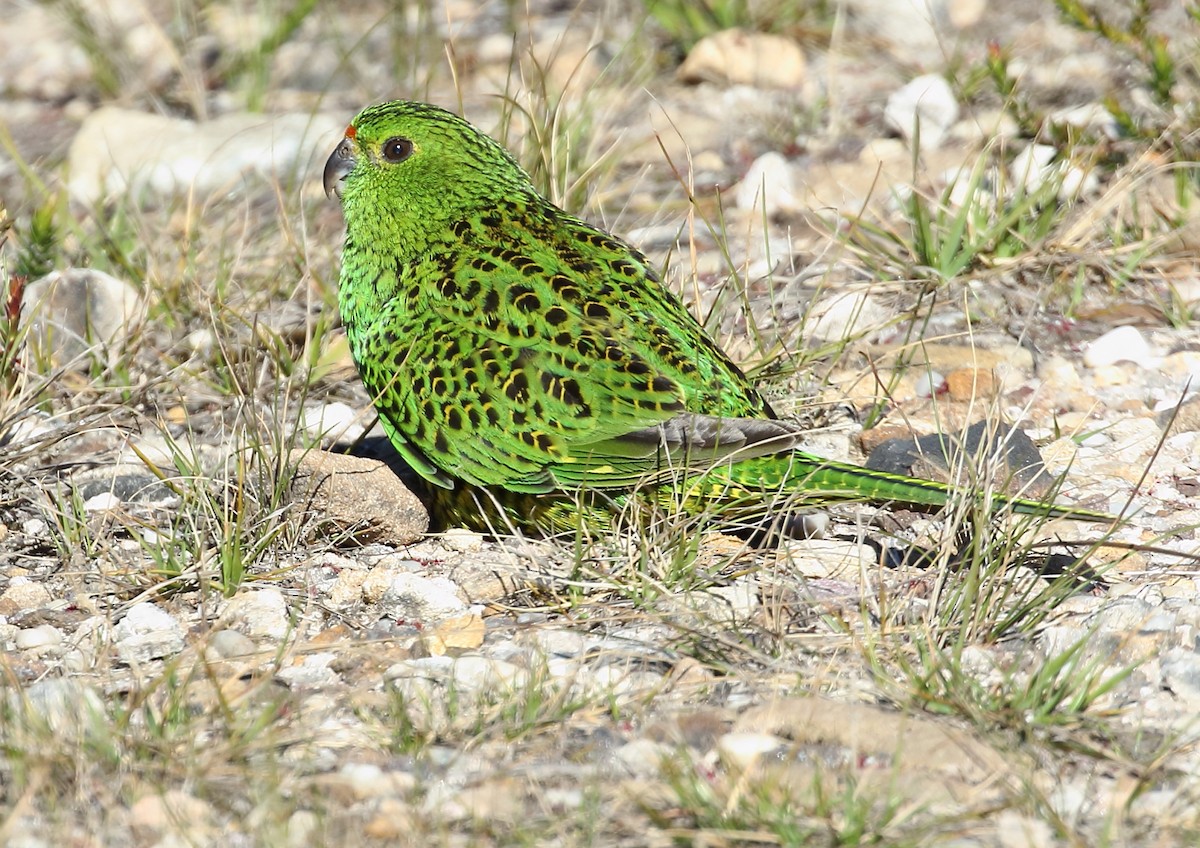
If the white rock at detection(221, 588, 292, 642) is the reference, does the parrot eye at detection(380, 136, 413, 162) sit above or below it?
above

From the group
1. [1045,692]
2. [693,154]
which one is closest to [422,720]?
[1045,692]

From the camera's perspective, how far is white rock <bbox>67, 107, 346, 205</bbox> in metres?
6.27

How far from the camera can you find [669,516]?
12.0 feet

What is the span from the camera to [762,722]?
290 centimetres

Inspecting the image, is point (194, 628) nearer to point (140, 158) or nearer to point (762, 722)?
point (762, 722)

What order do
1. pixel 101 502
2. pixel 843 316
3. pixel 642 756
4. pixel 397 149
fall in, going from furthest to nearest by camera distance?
1. pixel 843 316
2. pixel 397 149
3. pixel 101 502
4. pixel 642 756

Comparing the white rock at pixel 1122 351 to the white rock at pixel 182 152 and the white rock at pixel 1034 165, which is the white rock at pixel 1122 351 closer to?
the white rock at pixel 1034 165

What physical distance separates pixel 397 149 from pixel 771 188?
1952 mm

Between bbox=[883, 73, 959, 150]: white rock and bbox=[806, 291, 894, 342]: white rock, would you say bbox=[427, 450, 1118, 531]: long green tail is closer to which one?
bbox=[806, 291, 894, 342]: white rock

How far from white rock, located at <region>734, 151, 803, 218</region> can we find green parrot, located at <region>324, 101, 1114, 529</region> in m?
1.61

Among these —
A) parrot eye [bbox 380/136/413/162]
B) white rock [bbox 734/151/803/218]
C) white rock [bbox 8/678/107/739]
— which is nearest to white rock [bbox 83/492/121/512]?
white rock [bbox 8/678/107/739]

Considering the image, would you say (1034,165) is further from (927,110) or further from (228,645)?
(228,645)

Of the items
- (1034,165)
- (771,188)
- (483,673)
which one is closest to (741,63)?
(771,188)

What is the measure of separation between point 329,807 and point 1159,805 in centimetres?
145
